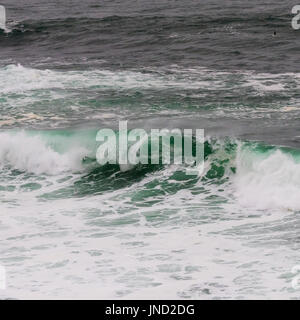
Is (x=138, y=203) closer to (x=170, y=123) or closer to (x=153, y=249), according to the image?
(x=153, y=249)

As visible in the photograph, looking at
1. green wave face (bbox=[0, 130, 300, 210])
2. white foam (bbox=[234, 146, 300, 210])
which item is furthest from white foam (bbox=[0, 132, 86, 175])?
white foam (bbox=[234, 146, 300, 210])

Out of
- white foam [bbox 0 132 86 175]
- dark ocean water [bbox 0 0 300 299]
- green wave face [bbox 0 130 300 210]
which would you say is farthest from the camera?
white foam [bbox 0 132 86 175]

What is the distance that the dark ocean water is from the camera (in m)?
16.1

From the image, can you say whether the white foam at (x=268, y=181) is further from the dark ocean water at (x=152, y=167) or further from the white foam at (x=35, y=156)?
the white foam at (x=35, y=156)

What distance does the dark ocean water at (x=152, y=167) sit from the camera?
1611 centimetres

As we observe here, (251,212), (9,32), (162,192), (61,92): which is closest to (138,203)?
(162,192)

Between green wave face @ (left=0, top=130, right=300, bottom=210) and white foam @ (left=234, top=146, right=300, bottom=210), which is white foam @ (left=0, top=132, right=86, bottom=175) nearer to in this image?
green wave face @ (left=0, top=130, right=300, bottom=210)

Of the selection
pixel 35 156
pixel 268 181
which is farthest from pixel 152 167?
pixel 268 181

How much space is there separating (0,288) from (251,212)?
646 cm

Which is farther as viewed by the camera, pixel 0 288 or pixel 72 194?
pixel 72 194

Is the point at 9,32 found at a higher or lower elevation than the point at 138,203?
higher

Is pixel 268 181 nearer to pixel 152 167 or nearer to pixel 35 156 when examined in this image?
pixel 152 167
